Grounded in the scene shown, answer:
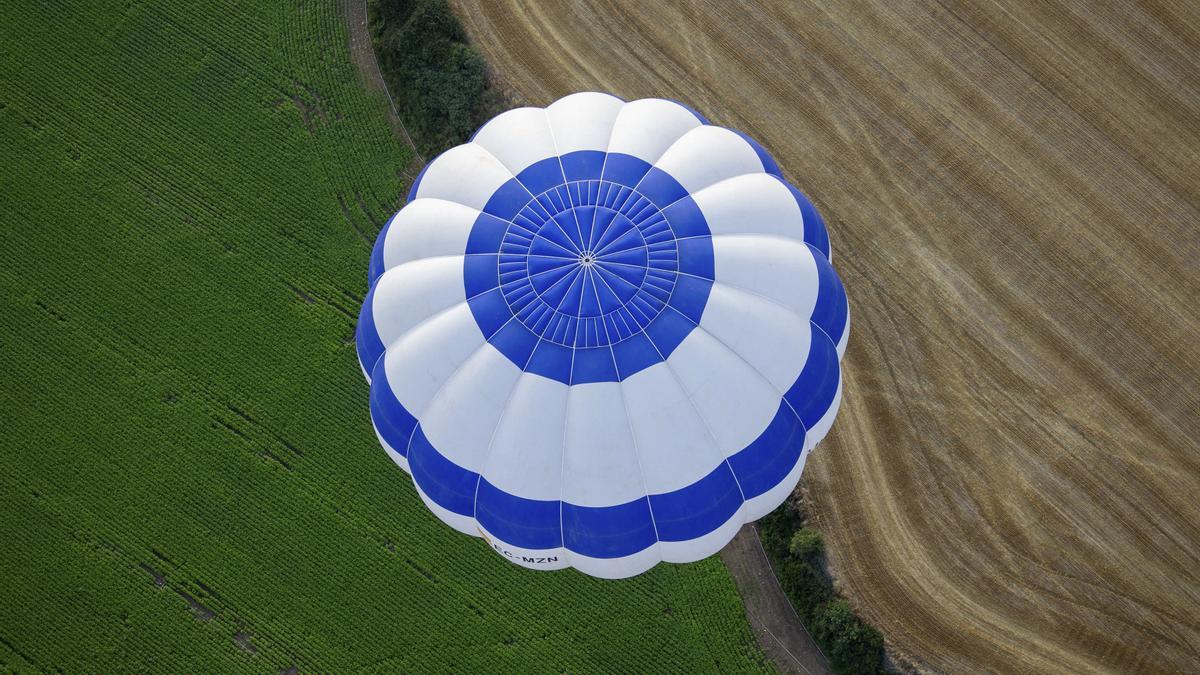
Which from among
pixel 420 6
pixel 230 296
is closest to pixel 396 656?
pixel 230 296

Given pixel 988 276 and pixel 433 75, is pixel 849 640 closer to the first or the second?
pixel 988 276

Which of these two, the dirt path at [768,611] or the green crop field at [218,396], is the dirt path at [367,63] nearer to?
the green crop field at [218,396]

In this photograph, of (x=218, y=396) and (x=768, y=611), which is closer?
(x=768, y=611)

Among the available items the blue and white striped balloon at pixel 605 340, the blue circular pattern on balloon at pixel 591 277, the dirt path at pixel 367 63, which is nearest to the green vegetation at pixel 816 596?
the blue and white striped balloon at pixel 605 340

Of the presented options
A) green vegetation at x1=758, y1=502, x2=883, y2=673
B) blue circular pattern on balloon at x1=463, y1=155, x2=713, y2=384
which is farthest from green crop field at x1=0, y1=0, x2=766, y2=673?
blue circular pattern on balloon at x1=463, y1=155, x2=713, y2=384

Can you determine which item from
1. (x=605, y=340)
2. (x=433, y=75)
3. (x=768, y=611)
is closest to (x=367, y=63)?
(x=433, y=75)
